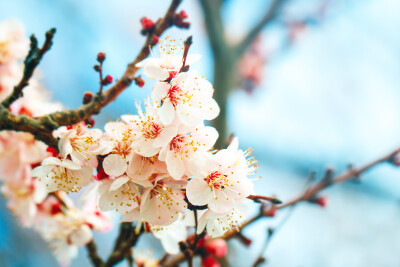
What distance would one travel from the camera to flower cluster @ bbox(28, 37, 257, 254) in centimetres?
85

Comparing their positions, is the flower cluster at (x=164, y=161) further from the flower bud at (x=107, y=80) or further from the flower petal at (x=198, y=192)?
the flower bud at (x=107, y=80)

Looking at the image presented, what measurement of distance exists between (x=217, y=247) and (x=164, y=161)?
21.3 inches

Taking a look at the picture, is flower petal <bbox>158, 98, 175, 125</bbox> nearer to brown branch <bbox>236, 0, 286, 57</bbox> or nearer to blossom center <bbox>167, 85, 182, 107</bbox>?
blossom center <bbox>167, 85, 182, 107</bbox>

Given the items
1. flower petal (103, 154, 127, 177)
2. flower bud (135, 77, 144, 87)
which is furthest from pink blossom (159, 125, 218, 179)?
flower bud (135, 77, 144, 87)

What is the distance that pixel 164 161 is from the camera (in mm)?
863

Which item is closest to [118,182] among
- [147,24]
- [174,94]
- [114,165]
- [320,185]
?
[114,165]

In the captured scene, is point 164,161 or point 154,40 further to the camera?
point 154,40

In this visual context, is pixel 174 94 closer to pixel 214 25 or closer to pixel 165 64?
pixel 165 64

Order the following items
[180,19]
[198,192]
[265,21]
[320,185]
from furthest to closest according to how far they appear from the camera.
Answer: [265,21], [320,185], [180,19], [198,192]

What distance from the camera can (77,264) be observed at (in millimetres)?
4047

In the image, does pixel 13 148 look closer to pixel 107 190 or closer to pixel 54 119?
pixel 54 119

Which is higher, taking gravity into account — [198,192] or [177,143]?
[177,143]

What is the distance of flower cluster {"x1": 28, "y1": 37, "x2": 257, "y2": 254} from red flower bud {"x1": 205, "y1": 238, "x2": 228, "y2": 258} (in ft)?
1.15

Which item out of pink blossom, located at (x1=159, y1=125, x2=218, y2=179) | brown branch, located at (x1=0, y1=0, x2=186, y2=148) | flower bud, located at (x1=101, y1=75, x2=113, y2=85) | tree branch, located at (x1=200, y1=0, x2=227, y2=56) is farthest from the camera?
tree branch, located at (x1=200, y1=0, x2=227, y2=56)
